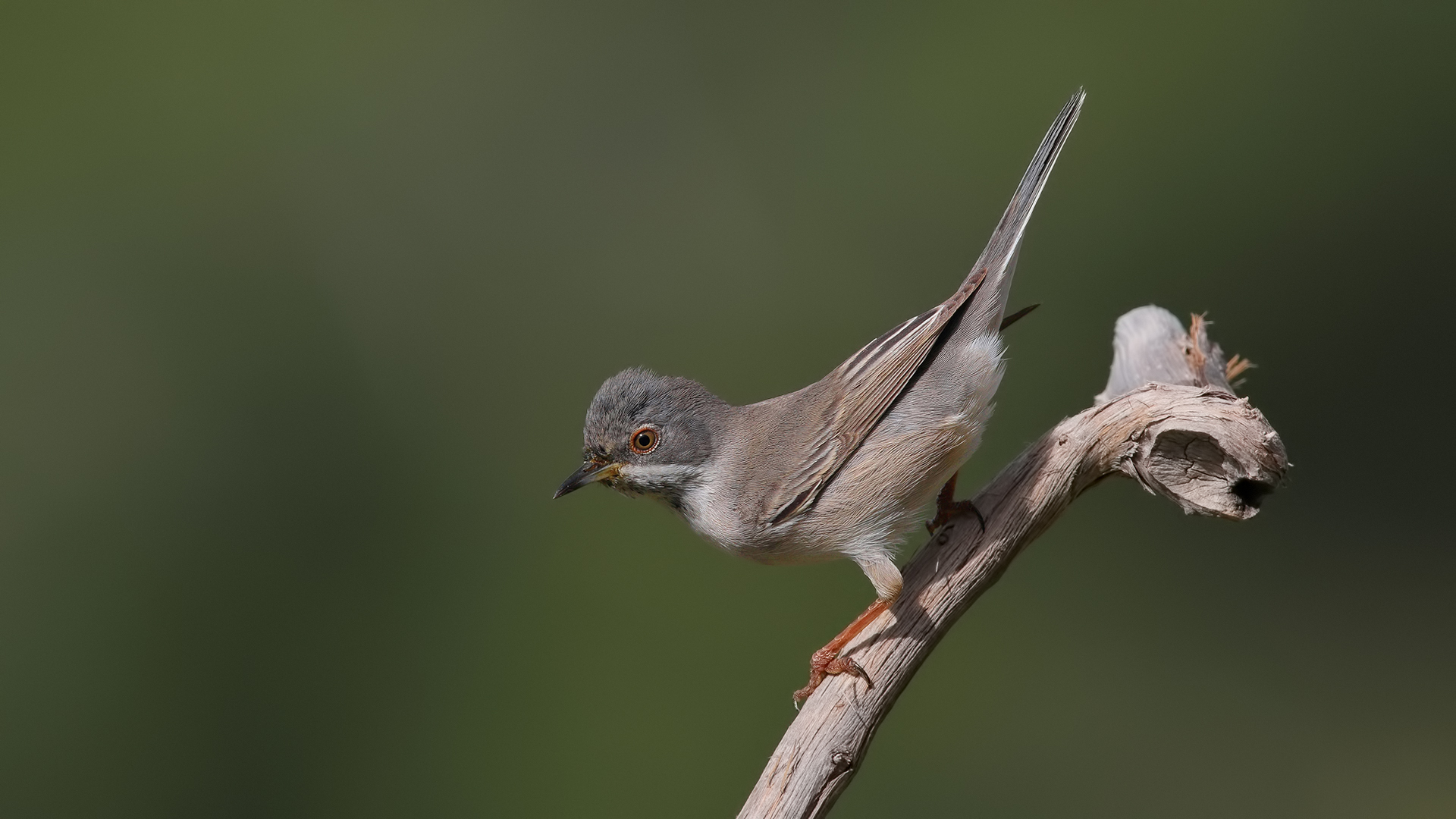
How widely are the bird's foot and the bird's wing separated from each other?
19.6 inches

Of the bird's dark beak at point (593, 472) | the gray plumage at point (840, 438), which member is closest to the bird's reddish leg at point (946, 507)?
the gray plumage at point (840, 438)

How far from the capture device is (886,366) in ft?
13.6

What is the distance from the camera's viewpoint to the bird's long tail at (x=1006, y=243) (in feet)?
13.8

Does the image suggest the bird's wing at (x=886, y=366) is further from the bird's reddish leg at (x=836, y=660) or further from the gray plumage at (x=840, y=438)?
the bird's reddish leg at (x=836, y=660)

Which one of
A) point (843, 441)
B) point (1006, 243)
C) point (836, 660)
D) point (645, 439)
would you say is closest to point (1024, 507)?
point (843, 441)

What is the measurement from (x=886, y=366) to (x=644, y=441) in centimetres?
95

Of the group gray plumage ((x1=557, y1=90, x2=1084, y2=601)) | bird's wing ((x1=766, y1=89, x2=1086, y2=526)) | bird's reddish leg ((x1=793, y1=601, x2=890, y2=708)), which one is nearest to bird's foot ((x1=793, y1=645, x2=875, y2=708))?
bird's reddish leg ((x1=793, y1=601, x2=890, y2=708))

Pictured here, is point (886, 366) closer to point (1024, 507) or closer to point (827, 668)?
point (1024, 507)

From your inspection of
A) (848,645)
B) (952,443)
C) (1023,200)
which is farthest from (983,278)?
(848,645)

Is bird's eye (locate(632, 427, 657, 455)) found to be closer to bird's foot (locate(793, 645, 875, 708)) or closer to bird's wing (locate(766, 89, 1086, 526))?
bird's wing (locate(766, 89, 1086, 526))

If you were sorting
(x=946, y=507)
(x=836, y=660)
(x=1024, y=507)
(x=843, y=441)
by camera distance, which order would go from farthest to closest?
(x=946, y=507)
(x=843, y=441)
(x=1024, y=507)
(x=836, y=660)

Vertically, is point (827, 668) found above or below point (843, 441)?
below

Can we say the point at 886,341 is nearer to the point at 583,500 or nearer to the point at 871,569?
the point at 871,569

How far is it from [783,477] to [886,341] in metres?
0.69
